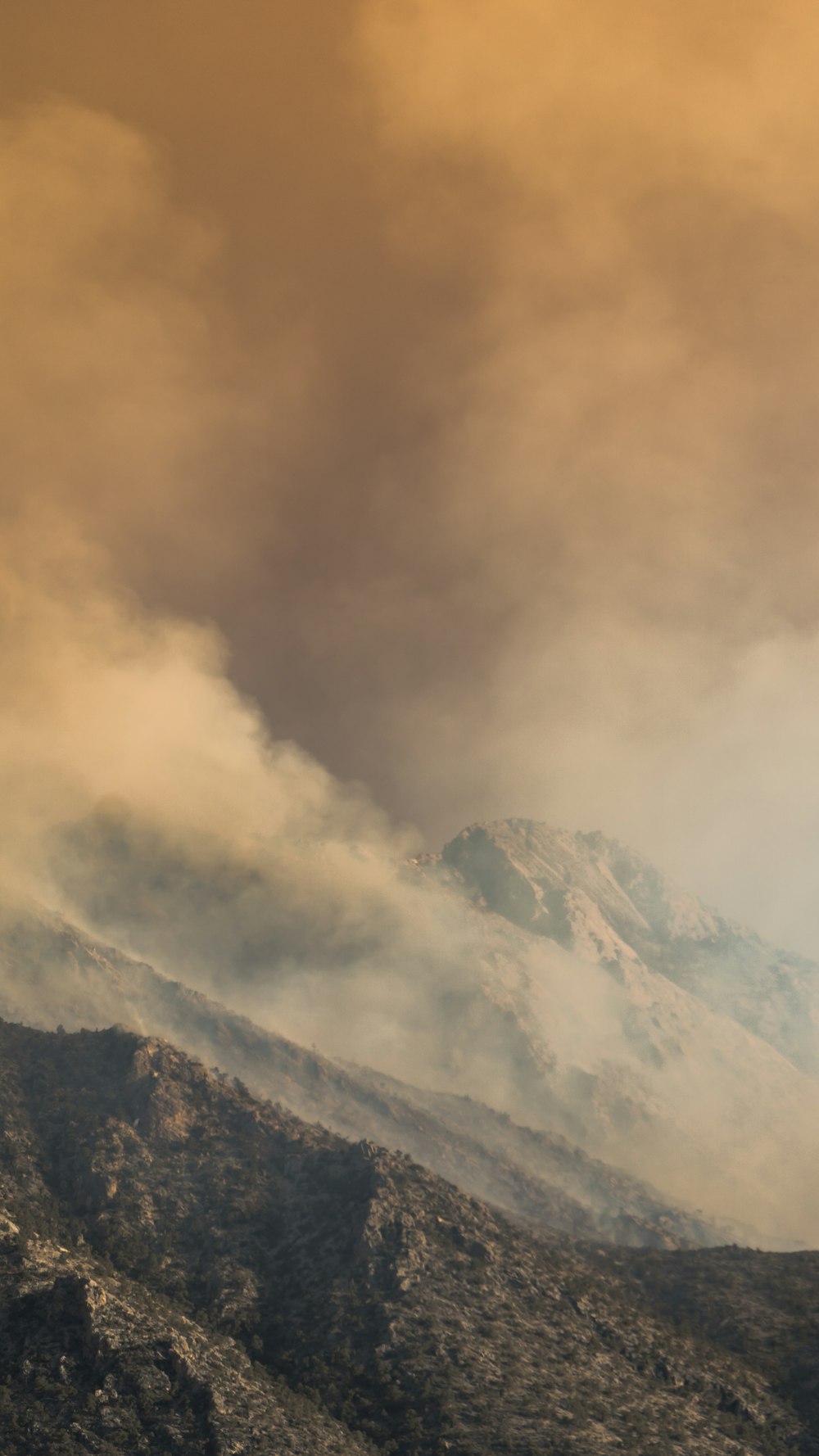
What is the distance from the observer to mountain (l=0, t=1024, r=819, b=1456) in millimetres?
119500

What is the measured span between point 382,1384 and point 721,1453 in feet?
160

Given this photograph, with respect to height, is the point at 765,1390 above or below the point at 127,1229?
above

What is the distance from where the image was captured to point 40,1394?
115 meters

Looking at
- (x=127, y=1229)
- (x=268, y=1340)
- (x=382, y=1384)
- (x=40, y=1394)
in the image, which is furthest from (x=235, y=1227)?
(x=40, y=1394)

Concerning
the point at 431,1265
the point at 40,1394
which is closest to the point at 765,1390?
the point at 431,1265

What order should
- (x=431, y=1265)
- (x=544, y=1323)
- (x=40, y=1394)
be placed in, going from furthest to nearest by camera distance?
(x=431, y=1265) → (x=544, y=1323) → (x=40, y=1394)

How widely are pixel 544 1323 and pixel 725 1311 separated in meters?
45.2

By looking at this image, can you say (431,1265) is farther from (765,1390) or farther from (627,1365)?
(765,1390)

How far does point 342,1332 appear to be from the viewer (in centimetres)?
15412

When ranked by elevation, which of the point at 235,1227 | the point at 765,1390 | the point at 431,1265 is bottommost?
the point at 235,1227

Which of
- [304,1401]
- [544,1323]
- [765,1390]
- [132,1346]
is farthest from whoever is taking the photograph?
[544,1323]

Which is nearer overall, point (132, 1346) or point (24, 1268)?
point (132, 1346)

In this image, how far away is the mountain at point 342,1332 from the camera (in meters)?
120

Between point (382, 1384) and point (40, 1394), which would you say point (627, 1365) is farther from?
point (40, 1394)
